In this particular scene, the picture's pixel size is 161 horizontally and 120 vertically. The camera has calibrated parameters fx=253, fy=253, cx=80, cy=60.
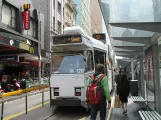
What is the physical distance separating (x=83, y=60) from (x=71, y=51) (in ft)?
2.23

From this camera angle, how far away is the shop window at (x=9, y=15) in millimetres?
26241

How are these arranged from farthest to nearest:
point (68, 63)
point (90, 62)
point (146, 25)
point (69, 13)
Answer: point (69, 13)
point (90, 62)
point (68, 63)
point (146, 25)

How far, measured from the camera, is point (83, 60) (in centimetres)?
1039

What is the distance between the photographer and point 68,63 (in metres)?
10.5

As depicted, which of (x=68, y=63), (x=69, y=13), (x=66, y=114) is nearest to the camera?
(x=66, y=114)

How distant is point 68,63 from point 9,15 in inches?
761

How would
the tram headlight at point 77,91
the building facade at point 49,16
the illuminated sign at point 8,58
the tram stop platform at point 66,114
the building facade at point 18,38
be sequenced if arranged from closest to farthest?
the tram stop platform at point 66,114 < the tram headlight at point 77,91 < the illuminated sign at point 8,58 < the building facade at point 18,38 < the building facade at point 49,16

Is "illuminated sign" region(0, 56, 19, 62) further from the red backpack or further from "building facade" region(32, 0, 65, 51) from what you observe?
"building facade" region(32, 0, 65, 51)

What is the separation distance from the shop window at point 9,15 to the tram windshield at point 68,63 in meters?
17.3

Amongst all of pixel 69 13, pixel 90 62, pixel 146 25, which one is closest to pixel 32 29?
pixel 69 13

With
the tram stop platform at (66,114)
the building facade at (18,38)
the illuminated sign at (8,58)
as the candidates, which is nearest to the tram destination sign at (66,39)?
the tram stop platform at (66,114)

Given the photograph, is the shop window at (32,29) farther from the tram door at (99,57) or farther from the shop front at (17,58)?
the tram door at (99,57)

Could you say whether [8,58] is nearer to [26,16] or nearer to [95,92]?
[26,16]

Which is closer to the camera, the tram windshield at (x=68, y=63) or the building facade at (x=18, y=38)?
the tram windshield at (x=68, y=63)
